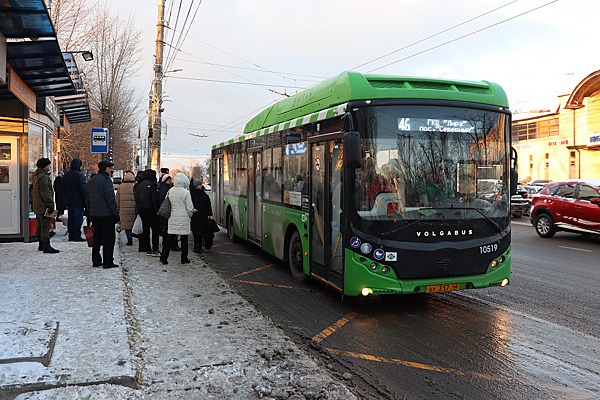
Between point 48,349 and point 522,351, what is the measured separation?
185 inches

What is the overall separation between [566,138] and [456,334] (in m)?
37.3

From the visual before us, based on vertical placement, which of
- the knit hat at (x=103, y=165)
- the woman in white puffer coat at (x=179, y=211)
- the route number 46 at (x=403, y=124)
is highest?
the route number 46 at (x=403, y=124)

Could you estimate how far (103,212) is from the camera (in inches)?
367

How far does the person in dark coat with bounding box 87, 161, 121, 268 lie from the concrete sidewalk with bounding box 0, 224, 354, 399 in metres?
0.53

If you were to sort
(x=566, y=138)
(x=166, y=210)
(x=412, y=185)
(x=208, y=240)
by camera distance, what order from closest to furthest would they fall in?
1. (x=412, y=185)
2. (x=166, y=210)
3. (x=208, y=240)
4. (x=566, y=138)

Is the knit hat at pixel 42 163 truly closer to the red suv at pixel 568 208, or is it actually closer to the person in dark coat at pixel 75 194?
the person in dark coat at pixel 75 194

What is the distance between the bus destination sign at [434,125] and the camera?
684cm

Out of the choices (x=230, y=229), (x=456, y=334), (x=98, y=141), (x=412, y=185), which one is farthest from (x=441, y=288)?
(x=98, y=141)

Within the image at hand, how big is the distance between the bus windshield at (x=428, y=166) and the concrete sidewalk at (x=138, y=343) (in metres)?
2.14

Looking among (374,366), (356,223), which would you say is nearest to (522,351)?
(374,366)

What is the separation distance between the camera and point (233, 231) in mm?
14312

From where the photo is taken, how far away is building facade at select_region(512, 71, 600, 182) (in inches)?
1419

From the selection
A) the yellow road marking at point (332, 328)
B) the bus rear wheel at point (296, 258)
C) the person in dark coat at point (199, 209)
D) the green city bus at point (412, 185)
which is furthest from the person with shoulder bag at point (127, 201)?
the yellow road marking at point (332, 328)

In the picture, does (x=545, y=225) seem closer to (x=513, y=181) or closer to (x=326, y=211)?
(x=513, y=181)
